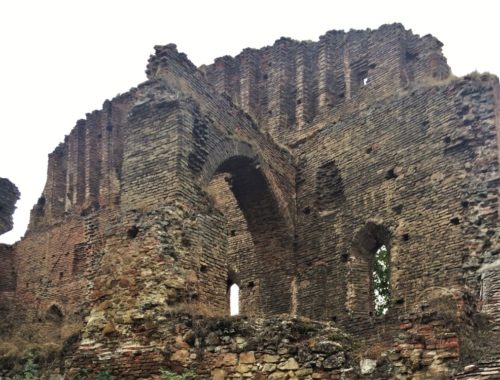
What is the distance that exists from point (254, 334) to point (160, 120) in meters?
4.38

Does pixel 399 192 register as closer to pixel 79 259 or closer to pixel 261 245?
pixel 261 245

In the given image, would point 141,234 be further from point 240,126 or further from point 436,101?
point 436,101

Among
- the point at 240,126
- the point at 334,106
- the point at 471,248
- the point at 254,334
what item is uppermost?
the point at 334,106

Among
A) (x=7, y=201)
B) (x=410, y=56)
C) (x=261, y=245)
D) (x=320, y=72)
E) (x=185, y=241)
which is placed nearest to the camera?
(x=185, y=241)

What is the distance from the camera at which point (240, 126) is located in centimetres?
1439

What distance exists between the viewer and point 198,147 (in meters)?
12.5

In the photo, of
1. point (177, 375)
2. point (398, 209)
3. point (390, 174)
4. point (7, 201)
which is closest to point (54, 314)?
point (7, 201)

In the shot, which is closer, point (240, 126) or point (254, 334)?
point (254, 334)

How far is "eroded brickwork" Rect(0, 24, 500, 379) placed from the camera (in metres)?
9.46

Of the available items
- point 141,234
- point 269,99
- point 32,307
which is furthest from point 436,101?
point 32,307

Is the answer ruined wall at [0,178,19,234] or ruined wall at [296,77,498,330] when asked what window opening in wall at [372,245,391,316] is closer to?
ruined wall at [296,77,498,330]

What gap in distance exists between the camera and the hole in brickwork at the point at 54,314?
22562 mm

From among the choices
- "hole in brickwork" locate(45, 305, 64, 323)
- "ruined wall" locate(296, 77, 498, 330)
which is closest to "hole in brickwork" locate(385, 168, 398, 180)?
"ruined wall" locate(296, 77, 498, 330)

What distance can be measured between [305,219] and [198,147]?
155 inches
